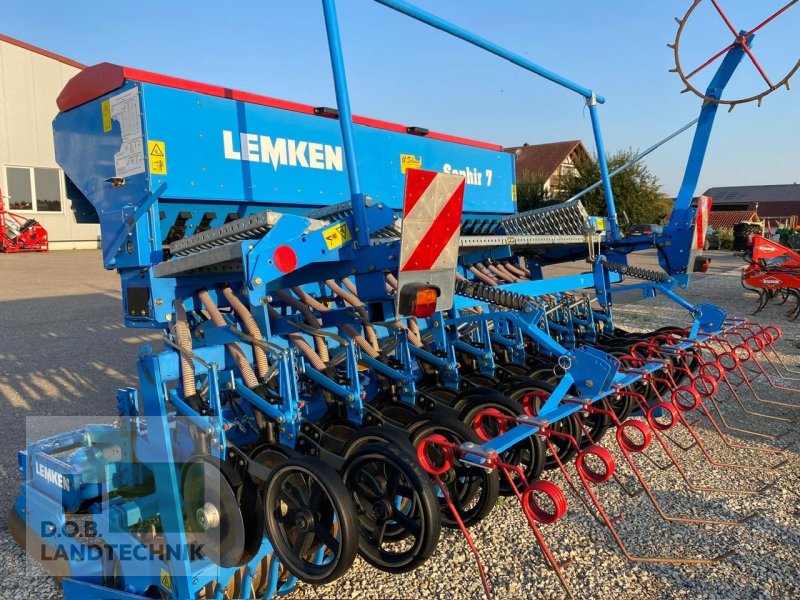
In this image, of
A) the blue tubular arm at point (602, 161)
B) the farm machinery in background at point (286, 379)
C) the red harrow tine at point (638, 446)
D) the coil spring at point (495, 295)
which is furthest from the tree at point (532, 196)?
the red harrow tine at point (638, 446)

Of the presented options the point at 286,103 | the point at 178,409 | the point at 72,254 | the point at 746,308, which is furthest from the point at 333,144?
the point at 72,254

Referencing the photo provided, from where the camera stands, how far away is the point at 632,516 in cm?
368

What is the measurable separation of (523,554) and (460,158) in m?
3.39

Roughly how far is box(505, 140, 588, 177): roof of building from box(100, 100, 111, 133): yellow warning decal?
34855 mm

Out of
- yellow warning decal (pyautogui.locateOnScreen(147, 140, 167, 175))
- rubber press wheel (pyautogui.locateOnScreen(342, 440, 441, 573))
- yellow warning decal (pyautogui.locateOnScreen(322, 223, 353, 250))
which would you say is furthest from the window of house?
rubber press wheel (pyautogui.locateOnScreen(342, 440, 441, 573))

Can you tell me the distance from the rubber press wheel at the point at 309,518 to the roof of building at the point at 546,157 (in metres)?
35.7

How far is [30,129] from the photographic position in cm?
2144

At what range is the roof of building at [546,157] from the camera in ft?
124

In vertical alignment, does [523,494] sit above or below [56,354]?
below

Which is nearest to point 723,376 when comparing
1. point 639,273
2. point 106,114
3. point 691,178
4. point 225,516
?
point 639,273

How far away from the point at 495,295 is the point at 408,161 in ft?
5.37

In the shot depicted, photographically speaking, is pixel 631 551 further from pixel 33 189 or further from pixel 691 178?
pixel 33 189

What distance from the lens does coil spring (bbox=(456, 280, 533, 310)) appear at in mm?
3584

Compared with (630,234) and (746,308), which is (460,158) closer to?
(630,234)
